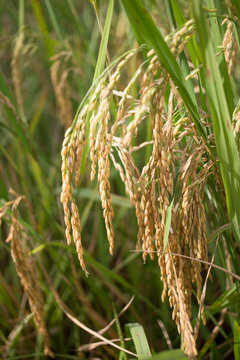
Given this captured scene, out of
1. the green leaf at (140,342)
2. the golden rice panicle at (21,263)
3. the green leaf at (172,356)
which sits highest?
the golden rice panicle at (21,263)

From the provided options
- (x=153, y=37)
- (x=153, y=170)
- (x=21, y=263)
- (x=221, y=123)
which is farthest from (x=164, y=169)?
(x=21, y=263)

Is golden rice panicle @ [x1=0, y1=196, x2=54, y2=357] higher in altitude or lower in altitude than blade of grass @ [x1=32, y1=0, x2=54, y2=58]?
lower

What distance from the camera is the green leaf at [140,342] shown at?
1042mm

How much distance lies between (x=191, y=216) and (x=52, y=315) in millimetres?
1148

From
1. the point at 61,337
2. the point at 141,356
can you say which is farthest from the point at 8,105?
the point at 61,337

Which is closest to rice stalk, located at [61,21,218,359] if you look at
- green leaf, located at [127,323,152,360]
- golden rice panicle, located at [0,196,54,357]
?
green leaf, located at [127,323,152,360]

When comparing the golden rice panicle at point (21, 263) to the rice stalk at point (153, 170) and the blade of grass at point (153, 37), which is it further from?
the blade of grass at point (153, 37)

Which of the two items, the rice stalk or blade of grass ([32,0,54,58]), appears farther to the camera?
blade of grass ([32,0,54,58])

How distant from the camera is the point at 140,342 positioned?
3.64 ft

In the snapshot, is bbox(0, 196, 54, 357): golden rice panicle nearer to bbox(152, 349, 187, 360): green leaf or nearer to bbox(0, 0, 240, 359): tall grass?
bbox(0, 0, 240, 359): tall grass

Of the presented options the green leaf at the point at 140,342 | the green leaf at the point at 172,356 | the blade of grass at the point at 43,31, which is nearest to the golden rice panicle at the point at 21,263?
the green leaf at the point at 140,342

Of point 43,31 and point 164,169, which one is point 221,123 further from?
point 43,31

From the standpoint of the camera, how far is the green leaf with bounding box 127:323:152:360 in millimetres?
1042

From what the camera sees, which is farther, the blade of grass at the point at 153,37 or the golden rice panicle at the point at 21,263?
the golden rice panicle at the point at 21,263
